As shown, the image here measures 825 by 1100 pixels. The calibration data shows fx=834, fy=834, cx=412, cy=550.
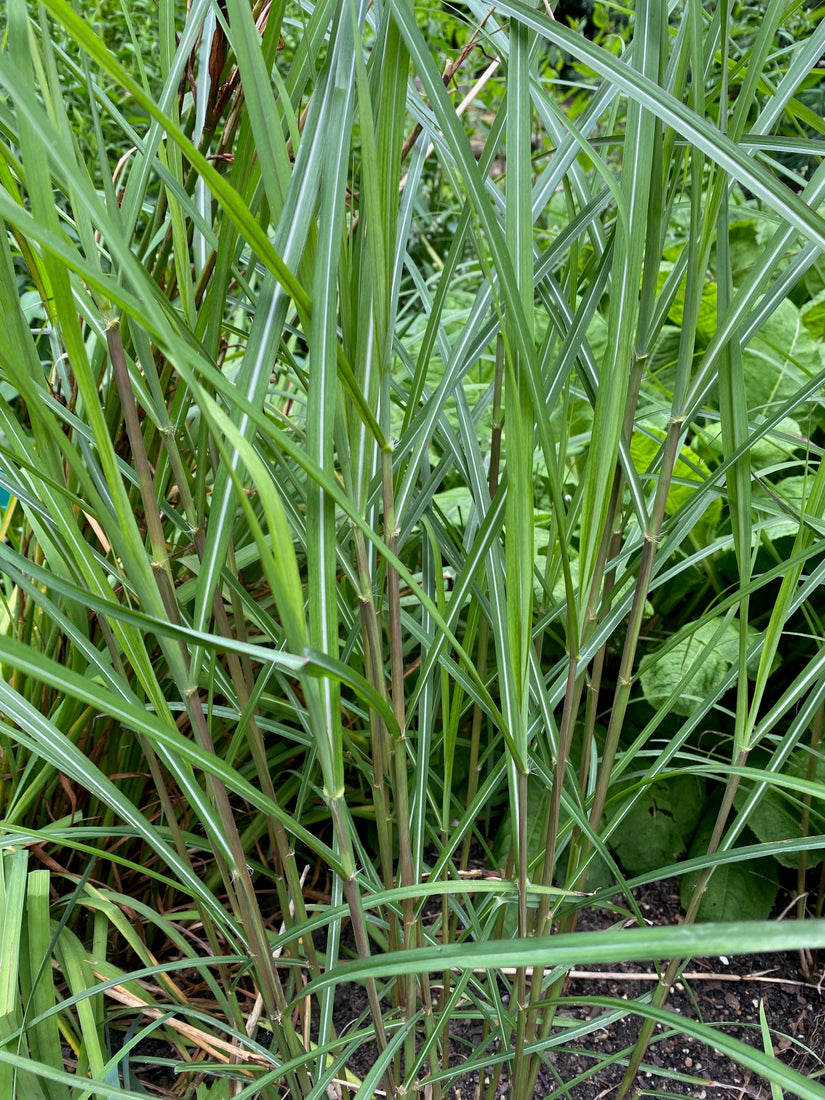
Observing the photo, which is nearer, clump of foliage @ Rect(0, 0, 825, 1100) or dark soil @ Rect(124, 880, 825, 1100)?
clump of foliage @ Rect(0, 0, 825, 1100)

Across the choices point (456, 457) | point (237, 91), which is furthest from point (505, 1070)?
point (237, 91)

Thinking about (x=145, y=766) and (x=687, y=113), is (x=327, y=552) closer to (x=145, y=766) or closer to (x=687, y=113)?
(x=687, y=113)

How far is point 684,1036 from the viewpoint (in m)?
0.69

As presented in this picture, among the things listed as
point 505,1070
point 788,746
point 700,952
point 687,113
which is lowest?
point 505,1070

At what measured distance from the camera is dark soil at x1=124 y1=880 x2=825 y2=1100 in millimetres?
652

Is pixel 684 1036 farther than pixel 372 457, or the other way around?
pixel 684 1036

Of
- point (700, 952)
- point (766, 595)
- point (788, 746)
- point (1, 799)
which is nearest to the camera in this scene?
point (700, 952)

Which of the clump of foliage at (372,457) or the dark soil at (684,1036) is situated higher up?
the clump of foliage at (372,457)

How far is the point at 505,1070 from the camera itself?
68 centimetres

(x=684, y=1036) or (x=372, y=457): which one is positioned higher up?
(x=372, y=457)

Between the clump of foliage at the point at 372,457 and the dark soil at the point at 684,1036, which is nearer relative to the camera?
the clump of foliage at the point at 372,457

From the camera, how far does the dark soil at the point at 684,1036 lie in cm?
65

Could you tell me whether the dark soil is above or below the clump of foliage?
below

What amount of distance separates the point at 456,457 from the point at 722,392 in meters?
0.16
